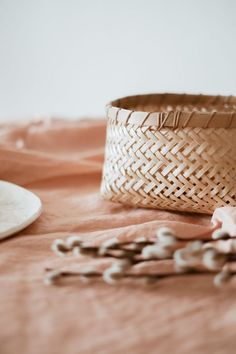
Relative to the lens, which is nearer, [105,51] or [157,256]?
[157,256]

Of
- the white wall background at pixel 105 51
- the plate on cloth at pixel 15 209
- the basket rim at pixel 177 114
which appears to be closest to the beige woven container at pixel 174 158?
the basket rim at pixel 177 114

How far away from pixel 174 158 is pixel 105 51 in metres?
1.00

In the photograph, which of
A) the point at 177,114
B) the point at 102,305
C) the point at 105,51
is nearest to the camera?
the point at 102,305

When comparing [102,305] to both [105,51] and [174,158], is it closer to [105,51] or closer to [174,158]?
[174,158]

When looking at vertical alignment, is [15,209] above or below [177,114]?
below

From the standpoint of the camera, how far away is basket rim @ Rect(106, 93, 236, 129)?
66 cm

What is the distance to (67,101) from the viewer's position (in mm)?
1750

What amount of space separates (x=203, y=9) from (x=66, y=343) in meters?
1.17

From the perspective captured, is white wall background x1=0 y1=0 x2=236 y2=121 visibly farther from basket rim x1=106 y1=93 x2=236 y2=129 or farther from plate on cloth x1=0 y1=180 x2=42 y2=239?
plate on cloth x1=0 y1=180 x2=42 y2=239

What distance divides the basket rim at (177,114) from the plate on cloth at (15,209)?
0.58 ft

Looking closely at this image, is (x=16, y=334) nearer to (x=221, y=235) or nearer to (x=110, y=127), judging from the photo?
(x=221, y=235)

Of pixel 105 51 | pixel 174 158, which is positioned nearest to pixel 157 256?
pixel 174 158

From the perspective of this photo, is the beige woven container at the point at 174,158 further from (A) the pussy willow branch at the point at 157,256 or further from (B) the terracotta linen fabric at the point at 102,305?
(A) the pussy willow branch at the point at 157,256

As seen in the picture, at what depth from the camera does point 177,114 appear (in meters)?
0.67
